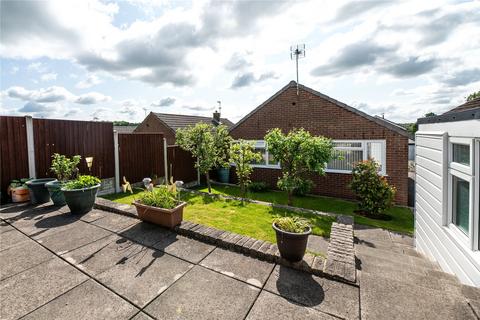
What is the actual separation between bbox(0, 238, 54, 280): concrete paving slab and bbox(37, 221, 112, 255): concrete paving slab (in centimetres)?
12

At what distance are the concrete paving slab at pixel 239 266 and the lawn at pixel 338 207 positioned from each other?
4494mm

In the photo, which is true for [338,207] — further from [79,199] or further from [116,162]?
[116,162]

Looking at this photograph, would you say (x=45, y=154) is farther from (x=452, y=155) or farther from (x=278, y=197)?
(x=452, y=155)

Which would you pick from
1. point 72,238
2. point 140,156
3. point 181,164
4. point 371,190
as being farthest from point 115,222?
point 371,190

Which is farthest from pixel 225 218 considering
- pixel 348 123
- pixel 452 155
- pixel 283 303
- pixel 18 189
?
pixel 348 123

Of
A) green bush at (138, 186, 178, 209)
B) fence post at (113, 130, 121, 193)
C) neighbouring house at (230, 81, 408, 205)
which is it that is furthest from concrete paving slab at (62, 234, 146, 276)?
neighbouring house at (230, 81, 408, 205)

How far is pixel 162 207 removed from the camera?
4.32m

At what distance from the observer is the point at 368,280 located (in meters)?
2.73

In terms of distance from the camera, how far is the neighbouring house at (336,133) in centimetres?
795

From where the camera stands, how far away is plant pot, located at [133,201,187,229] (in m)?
4.20

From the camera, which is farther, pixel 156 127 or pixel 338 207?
pixel 156 127

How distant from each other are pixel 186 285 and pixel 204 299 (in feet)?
1.12

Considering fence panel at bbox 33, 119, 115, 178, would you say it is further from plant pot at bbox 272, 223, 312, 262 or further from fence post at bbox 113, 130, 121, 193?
plant pot at bbox 272, 223, 312, 262

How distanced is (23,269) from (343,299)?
404 centimetres
